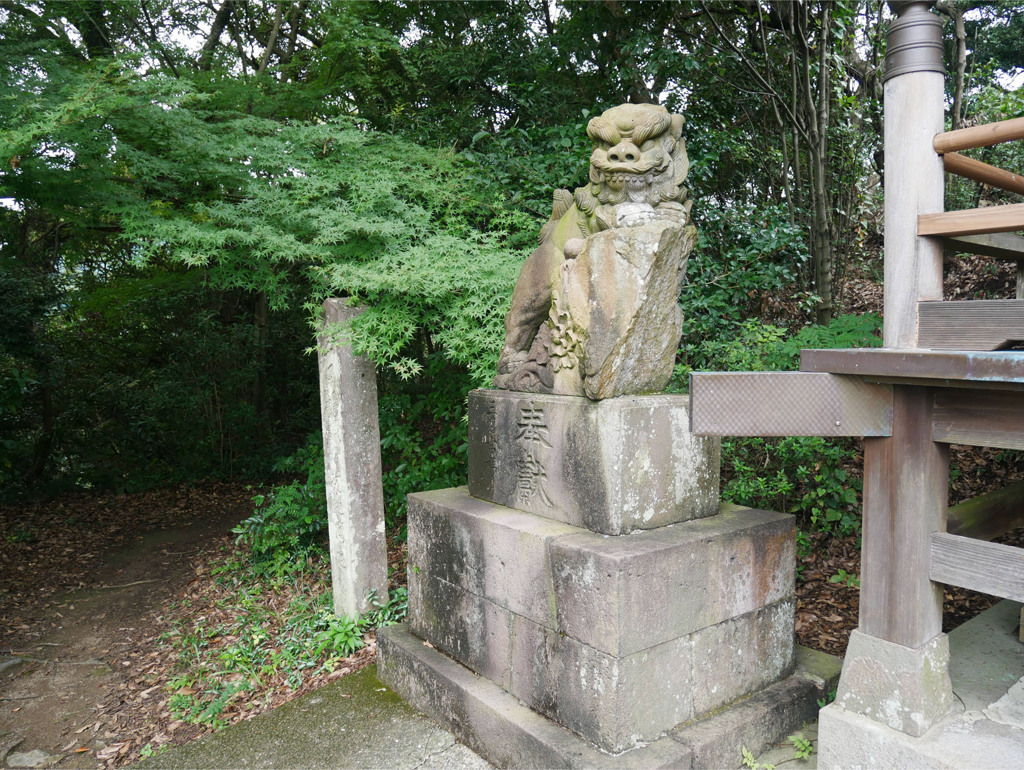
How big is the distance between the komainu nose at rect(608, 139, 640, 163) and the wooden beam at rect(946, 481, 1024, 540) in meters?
2.01

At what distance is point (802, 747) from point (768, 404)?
5.68 ft

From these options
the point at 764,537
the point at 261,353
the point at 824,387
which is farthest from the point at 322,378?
the point at 261,353

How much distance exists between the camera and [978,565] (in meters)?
2.39

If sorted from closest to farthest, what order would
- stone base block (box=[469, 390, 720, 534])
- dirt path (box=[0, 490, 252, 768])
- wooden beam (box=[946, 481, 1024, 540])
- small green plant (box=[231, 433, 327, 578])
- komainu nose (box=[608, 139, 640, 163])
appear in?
wooden beam (box=[946, 481, 1024, 540])
stone base block (box=[469, 390, 720, 534])
komainu nose (box=[608, 139, 640, 163])
dirt path (box=[0, 490, 252, 768])
small green plant (box=[231, 433, 327, 578])

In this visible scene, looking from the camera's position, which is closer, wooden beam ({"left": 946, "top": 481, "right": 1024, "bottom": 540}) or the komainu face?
wooden beam ({"left": 946, "top": 481, "right": 1024, "bottom": 540})

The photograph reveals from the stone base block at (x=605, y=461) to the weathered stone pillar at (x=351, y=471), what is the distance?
5.19ft

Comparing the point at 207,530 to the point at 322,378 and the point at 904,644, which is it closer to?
the point at 322,378

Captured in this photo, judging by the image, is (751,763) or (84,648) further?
(84,648)

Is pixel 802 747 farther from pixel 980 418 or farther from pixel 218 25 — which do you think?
pixel 218 25

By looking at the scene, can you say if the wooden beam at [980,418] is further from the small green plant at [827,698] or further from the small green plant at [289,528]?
the small green plant at [289,528]

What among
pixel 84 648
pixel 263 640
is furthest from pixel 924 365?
pixel 84 648

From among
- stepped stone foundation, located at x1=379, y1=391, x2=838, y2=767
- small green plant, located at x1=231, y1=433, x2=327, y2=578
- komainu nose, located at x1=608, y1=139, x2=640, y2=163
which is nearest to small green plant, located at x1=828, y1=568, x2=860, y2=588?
stepped stone foundation, located at x1=379, y1=391, x2=838, y2=767

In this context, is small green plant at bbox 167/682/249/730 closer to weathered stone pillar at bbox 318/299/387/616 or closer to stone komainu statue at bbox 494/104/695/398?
weathered stone pillar at bbox 318/299/387/616

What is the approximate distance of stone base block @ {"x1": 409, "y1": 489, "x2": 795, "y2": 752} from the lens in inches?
105
